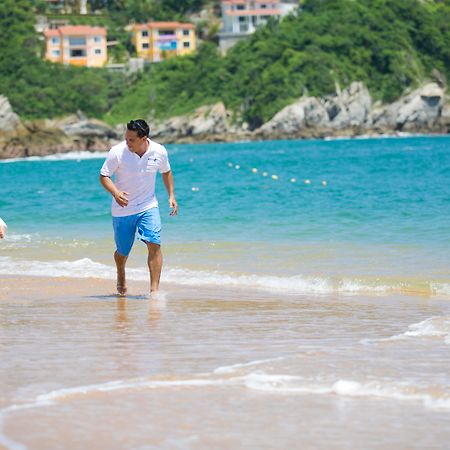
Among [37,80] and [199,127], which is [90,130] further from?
[37,80]

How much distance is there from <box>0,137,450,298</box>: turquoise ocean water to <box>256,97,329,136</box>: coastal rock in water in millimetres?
59258

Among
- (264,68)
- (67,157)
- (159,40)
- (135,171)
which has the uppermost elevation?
(159,40)

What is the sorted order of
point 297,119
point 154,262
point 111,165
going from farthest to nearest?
point 297,119 → point 154,262 → point 111,165

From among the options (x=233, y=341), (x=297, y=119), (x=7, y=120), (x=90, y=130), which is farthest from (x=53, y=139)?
(x=233, y=341)

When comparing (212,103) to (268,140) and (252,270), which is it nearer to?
(268,140)

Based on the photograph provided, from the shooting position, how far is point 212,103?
102375 mm

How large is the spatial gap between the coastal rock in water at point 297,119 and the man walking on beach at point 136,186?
8576 cm

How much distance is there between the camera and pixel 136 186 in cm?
909

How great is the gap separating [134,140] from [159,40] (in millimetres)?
110527

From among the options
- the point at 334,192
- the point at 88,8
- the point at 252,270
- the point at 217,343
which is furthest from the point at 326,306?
the point at 88,8

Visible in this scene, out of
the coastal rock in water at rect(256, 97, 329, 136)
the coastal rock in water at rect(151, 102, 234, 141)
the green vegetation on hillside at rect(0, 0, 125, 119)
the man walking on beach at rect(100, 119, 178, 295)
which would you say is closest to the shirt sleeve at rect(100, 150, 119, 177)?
the man walking on beach at rect(100, 119, 178, 295)

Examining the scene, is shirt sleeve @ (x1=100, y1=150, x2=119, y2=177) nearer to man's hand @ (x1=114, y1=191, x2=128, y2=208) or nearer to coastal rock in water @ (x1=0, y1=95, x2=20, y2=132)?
man's hand @ (x1=114, y1=191, x2=128, y2=208)

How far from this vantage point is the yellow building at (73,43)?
372ft

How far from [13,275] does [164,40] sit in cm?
10820
